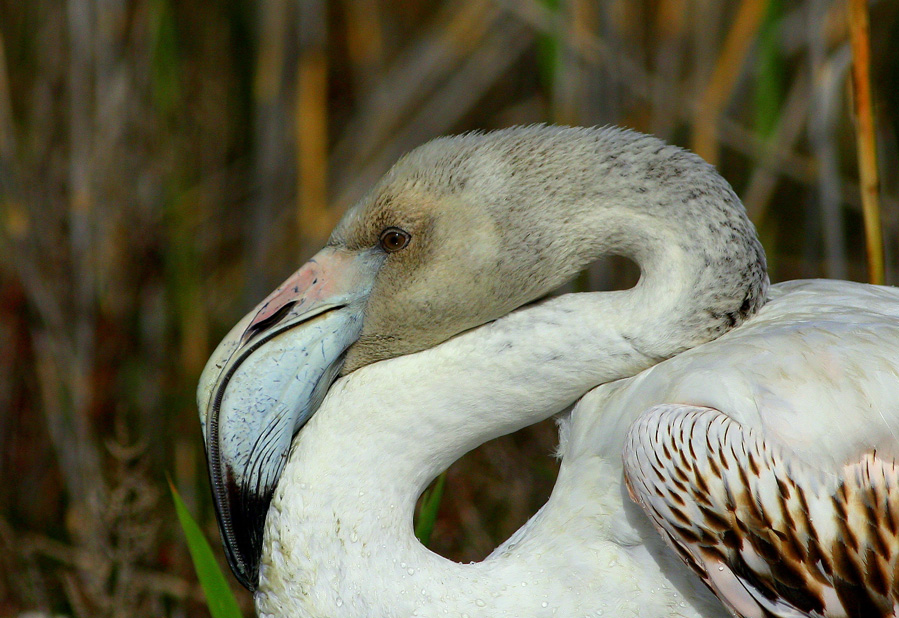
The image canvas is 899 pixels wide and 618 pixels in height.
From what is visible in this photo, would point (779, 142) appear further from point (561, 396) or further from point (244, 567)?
point (244, 567)

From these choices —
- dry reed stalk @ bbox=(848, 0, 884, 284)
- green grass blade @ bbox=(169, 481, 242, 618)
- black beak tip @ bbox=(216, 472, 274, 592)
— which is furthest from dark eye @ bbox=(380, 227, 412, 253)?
dry reed stalk @ bbox=(848, 0, 884, 284)

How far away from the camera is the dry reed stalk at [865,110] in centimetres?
200

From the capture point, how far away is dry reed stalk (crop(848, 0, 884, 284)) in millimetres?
1998

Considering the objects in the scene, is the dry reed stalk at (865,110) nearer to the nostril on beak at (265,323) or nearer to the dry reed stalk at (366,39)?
the nostril on beak at (265,323)

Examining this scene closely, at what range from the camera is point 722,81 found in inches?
133

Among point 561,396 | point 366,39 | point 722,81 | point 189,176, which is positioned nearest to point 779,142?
point 722,81

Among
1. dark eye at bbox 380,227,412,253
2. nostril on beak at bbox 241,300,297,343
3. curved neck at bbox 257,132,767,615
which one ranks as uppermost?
dark eye at bbox 380,227,412,253

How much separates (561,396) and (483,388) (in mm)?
151

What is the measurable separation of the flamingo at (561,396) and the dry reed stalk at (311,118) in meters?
1.79

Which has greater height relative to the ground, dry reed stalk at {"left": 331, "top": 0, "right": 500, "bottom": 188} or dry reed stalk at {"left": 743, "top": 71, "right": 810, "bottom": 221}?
dry reed stalk at {"left": 331, "top": 0, "right": 500, "bottom": 188}

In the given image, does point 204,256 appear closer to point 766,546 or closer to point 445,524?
point 445,524

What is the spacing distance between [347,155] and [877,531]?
Answer: 334 centimetres

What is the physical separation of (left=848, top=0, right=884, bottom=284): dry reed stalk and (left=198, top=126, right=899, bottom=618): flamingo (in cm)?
33

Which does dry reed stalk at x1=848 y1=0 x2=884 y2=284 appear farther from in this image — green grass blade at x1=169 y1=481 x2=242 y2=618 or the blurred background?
green grass blade at x1=169 y1=481 x2=242 y2=618
